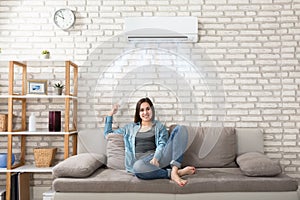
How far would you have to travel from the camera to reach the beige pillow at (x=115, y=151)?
3904 mm

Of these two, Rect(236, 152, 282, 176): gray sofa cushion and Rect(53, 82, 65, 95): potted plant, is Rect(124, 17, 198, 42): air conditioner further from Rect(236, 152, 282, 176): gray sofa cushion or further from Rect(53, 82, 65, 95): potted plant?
Rect(236, 152, 282, 176): gray sofa cushion

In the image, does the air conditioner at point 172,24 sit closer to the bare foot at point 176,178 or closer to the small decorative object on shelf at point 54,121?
the small decorative object on shelf at point 54,121

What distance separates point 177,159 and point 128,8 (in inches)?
69.2

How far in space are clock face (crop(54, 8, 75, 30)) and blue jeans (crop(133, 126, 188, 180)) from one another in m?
1.72

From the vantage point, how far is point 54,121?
4160 mm

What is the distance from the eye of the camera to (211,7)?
14.3ft

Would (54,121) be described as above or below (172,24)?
below

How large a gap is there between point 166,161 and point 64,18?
1.91 meters

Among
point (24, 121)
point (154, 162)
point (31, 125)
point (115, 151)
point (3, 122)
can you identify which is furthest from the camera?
point (24, 121)

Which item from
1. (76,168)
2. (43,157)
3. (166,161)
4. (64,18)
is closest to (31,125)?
(43,157)

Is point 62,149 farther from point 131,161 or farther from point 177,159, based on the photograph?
point 177,159

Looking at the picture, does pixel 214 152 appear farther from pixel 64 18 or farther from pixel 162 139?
pixel 64 18

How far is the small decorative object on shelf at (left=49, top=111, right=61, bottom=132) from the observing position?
164 inches

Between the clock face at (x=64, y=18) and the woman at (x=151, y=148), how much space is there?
1324 mm
